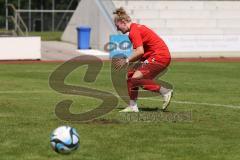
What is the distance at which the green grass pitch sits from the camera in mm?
7984

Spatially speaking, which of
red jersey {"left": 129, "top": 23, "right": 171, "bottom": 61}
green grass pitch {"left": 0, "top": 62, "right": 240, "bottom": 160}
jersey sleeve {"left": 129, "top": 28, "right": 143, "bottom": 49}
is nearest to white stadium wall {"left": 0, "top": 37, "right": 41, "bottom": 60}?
green grass pitch {"left": 0, "top": 62, "right": 240, "bottom": 160}

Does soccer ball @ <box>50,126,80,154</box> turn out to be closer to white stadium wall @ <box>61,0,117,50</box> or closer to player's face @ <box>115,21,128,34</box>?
player's face @ <box>115,21,128,34</box>

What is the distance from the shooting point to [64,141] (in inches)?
287

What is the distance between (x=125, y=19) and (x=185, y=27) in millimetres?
33469

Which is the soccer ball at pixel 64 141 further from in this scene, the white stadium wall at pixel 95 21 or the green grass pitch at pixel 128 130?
the white stadium wall at pixel 95 21

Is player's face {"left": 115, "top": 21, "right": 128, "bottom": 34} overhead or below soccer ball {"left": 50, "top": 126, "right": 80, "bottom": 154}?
overhead

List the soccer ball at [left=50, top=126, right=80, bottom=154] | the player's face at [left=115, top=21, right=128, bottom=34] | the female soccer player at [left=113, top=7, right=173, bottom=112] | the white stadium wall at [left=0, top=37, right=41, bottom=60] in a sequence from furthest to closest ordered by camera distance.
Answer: the white stadium wall at [left=0, top=37, right=41, bottom=60]
the female soccer player at [left=113, top=7, right=173, bottom=112]
the player's face at [left=115, top=21, right=128, bottom=34]
the soccer ball at [left=50, top=126, right=80, bottom=154]

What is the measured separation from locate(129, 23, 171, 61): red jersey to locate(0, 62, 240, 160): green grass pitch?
1.25 m

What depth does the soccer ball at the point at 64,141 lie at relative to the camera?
730 centimetres

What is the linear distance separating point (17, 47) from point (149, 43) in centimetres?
2135

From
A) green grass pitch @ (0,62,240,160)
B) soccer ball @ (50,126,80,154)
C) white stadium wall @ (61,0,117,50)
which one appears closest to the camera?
soccer ball @ (50,126,80,154)

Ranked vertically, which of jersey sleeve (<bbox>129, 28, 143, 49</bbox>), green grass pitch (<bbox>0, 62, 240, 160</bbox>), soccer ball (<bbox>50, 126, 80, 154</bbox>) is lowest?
green grass pitch (<bbox>0, 62, 240, 160</bbox>)

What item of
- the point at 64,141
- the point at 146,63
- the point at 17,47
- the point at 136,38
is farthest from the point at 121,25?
the point at 17,47

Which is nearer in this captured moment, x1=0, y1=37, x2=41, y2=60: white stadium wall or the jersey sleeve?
the jersey sleeve
